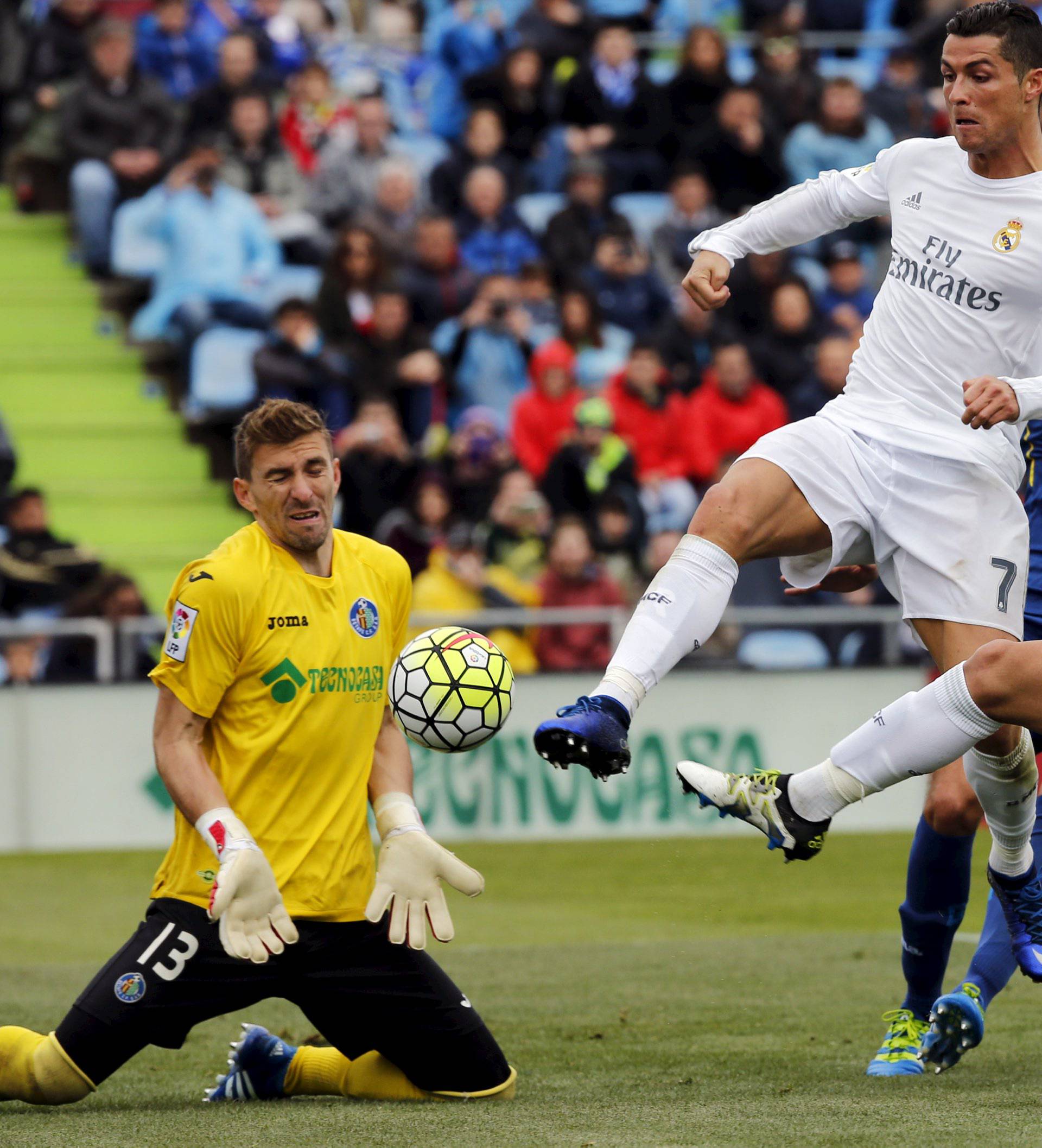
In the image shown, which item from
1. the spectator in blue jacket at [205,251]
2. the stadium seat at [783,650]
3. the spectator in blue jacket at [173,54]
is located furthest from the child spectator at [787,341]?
the spectator in blue jacket at [173,54]

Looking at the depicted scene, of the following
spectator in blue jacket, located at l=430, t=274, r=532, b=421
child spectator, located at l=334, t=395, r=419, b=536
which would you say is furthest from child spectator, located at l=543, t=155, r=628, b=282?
child spectator, located at l=334, t=395, r=419, b=536

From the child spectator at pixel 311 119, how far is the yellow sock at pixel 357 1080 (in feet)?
35.6

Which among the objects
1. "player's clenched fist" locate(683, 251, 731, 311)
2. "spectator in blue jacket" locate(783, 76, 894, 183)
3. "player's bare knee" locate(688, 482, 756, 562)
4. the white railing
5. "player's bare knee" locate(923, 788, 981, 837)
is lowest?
the white railing

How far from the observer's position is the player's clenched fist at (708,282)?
5.67 meters

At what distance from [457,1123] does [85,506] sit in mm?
10616

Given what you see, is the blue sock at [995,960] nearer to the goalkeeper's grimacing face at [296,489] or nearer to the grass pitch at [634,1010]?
the grass pitch at [634,1010]

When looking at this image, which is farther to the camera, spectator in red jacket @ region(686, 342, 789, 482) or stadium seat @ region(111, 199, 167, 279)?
stadium seat @ region(111, 199, 167, 279)

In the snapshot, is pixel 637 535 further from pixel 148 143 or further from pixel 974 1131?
pixel 974 1131

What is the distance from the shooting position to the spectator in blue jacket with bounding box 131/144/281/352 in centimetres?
1459

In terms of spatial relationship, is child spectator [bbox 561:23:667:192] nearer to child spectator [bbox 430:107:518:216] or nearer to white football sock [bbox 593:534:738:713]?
child spectator [bbox 430:107:518:216]

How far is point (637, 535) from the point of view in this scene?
43.4 feet

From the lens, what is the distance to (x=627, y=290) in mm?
15344


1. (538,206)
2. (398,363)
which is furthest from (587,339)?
(538,206)

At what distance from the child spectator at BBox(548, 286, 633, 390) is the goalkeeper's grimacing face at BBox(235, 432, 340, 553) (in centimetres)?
912
